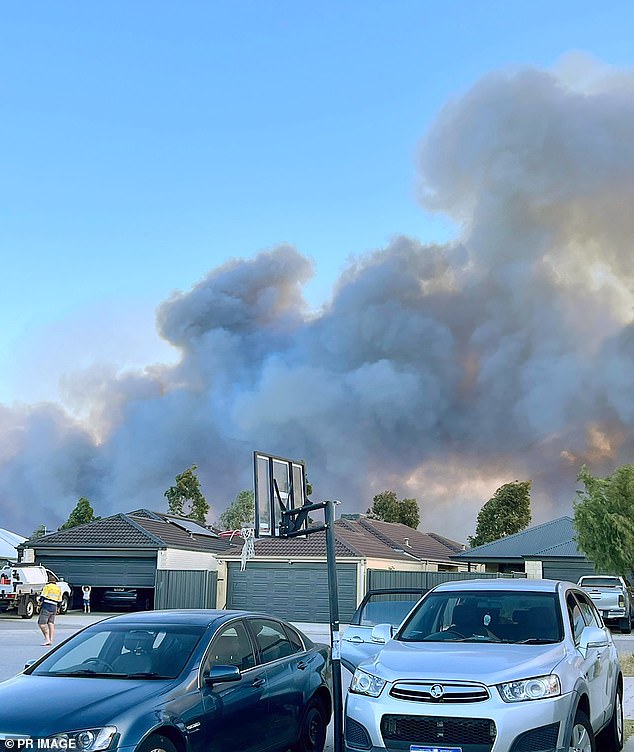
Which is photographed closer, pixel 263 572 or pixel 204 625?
pixel 204 625

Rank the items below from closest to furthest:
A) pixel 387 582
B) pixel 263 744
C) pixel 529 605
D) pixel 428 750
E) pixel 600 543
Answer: pixel 428 750, pixel 263 744, pixel 529 605, pixel 600 543, pixel 387 582

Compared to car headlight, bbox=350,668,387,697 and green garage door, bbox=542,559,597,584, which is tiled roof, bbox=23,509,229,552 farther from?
car headlight, bbox=350,668,387,697

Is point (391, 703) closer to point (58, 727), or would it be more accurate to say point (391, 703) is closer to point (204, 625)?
point (204, 625)

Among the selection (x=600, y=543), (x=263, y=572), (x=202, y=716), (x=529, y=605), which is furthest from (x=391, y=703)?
(x=263, y=572)

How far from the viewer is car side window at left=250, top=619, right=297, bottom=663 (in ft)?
28.8

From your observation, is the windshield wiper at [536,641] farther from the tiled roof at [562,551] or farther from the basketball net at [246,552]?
the tiled roof at [562,551]

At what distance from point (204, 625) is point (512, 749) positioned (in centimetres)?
283

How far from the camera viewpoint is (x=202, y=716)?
7.40 m

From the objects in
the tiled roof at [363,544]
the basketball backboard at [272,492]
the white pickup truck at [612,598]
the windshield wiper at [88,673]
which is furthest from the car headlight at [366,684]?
the tiled roof at [363,544]

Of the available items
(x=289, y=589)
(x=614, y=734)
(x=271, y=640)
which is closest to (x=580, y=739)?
(x=614, y=734)

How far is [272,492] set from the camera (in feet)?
38.7

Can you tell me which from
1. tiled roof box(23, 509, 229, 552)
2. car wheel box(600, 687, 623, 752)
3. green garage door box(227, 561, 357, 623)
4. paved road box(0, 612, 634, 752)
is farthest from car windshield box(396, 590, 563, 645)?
tiled roof box(23, 509, 229, 552)

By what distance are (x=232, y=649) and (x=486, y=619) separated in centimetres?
238

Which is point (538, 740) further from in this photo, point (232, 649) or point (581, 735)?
point (232, 649)
